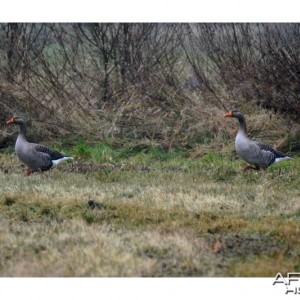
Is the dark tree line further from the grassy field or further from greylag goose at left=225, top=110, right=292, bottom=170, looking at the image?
greylag goose at left=225, top=110, right=292, bottom=170

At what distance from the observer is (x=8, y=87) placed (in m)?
15.3

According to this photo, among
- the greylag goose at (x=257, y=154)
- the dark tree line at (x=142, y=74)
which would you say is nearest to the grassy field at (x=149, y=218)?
the greylag goose at (x=257, y=154)

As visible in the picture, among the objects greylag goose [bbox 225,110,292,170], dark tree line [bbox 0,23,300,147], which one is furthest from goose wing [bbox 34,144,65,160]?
greylag goose [bbox 225,110,292,170]

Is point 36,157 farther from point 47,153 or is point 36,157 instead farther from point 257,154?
point 257,154

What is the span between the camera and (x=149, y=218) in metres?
8.80

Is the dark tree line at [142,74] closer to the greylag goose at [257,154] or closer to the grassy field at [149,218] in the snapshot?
the grassy field at [149,218]

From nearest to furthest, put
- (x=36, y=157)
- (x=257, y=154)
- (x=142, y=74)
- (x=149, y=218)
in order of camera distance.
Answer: (x=149, y=218) → (x=257, y=154) → (x=36, y=157) → (x=142, y=74)

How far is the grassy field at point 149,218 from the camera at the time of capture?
6859mm

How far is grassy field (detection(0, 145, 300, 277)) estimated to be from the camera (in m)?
6.86

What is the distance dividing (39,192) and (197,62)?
713 cm

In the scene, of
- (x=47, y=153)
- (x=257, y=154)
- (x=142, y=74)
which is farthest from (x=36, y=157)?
(x=142, y=74)

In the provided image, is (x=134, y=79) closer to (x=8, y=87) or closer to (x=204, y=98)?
(x=204, y=98)

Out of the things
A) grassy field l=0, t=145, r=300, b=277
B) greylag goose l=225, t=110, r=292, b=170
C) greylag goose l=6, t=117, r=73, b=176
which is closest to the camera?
grassy field l=0, t=145, r=300, b=277

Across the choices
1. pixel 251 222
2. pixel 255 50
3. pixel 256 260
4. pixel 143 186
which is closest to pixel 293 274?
pixel 256 260
